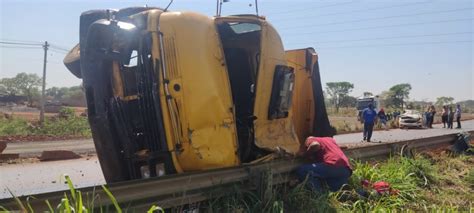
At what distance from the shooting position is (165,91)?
459 centimetres

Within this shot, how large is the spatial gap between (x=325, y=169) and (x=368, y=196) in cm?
69

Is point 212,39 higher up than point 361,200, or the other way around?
point 212,39

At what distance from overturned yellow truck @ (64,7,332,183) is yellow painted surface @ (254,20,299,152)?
0.01 m

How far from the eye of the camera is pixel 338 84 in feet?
338

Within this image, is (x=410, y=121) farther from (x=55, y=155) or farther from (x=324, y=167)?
(x=324, y=167)

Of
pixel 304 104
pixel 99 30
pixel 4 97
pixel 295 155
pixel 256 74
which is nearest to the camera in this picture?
pixel 99 30

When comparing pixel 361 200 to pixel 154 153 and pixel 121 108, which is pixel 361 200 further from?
pixel 121 108

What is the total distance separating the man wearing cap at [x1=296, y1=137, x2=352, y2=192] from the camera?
19.1 ft

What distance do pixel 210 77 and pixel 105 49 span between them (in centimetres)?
111

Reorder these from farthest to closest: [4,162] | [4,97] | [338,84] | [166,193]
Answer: [338,84], [4,97], [4,162], [166,193]

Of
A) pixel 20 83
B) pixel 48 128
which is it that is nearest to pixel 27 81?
pixel 20 83

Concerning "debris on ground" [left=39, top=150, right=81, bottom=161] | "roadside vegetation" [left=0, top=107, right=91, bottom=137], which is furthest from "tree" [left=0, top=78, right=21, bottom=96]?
"debris on ground" [left=39, top=150, right=81, bottom=161]

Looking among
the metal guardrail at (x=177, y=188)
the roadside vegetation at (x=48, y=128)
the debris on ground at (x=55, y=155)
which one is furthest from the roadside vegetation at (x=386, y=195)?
the roadside vegetation at (x=48, y=128)

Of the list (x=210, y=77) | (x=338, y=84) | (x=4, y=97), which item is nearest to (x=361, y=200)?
(x=210, y=77)
